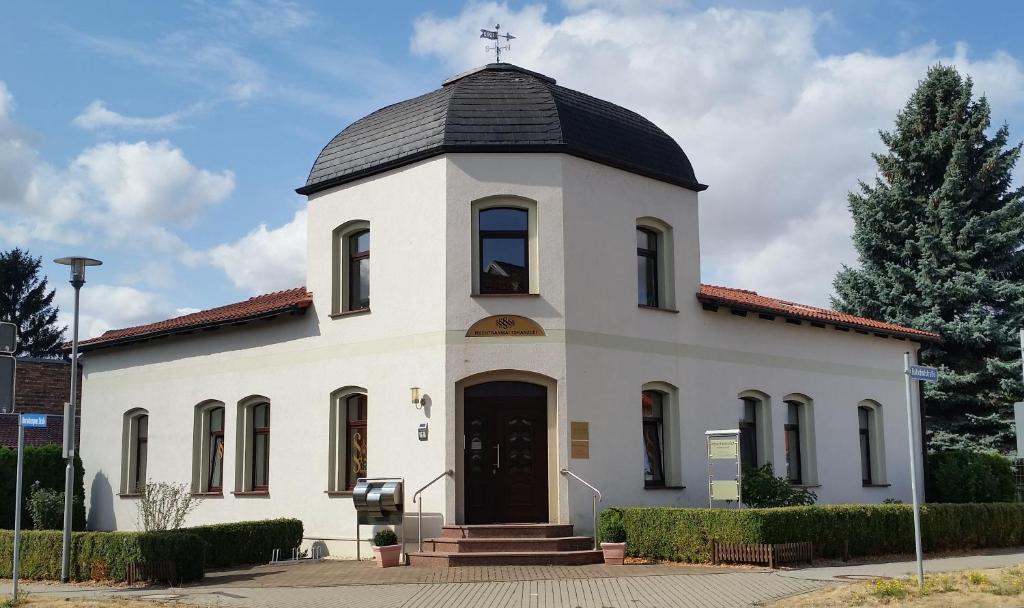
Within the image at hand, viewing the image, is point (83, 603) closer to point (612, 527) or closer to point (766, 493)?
point (612, 527)

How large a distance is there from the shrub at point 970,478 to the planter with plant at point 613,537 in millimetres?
11294

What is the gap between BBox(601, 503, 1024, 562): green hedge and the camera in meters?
15.9

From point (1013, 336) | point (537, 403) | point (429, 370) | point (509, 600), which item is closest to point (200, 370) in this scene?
point (429, 370)

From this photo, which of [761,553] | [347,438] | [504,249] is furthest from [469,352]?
[761,553]

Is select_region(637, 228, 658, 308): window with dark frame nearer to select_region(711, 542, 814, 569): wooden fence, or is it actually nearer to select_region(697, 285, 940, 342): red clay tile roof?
select_region(697, 285, 940, 342): red clay tile roof

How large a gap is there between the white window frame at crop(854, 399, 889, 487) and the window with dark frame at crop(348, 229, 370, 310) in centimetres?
1197

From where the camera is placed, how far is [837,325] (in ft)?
76.4

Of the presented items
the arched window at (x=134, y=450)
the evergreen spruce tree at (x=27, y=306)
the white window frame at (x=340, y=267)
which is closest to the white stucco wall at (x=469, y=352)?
the white window frame at (x=340, y=267)

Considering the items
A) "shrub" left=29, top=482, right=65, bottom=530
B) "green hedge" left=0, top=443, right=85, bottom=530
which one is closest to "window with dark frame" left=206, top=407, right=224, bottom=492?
"shrub" left=29, top=482, right=65, bottom=530

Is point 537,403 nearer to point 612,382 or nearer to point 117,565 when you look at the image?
point 612,382

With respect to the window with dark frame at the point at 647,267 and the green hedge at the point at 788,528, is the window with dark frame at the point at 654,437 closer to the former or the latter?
the window with dark frame at the point at 647,267

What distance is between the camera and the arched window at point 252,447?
21438mm

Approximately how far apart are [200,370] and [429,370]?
7.00 m

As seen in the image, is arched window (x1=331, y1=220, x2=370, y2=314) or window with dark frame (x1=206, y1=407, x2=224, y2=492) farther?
window with dark frame (x1=206, y1=407, x2=224, y2=492)
